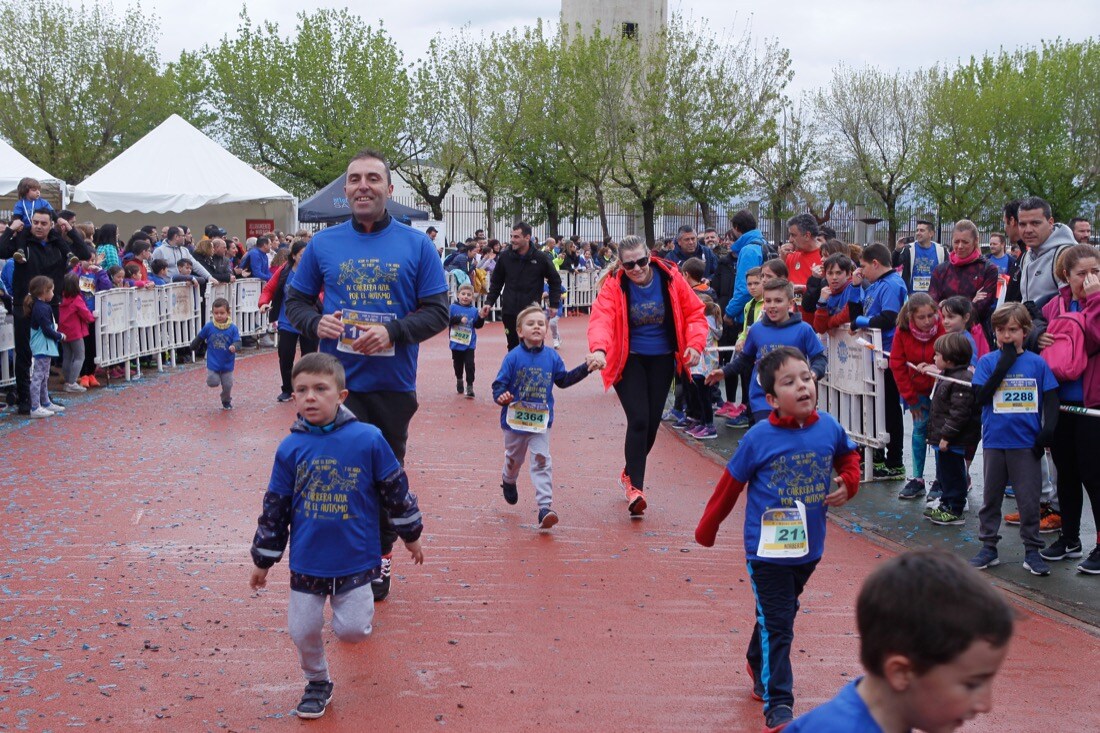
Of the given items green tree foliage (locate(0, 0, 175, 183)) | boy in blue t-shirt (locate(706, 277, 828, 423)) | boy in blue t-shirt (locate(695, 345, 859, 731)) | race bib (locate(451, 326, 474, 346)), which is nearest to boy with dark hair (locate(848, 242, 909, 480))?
boy in blue t-shirt (locate(706, 277, 828, 423))

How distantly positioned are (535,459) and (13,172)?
52.0ft

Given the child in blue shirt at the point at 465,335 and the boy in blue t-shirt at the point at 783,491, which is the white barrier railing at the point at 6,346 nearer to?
the child in blue shirt at the point at 465,335

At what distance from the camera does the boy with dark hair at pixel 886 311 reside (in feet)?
32.3

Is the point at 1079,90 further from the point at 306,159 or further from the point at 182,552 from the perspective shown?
the point at 182,552

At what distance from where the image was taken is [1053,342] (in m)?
7.21

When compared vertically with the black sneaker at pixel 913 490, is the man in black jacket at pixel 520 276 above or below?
above

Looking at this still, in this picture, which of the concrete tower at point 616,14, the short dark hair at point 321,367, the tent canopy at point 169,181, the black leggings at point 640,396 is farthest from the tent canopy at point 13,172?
the concrete tower at point 616,14

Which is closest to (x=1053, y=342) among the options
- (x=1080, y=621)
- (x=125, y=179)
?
(x=1080, y=621)

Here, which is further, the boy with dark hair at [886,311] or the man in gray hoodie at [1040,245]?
the boy with dark hair at [886,311]

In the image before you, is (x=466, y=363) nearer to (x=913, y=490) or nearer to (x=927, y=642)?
(x=913, y=490)

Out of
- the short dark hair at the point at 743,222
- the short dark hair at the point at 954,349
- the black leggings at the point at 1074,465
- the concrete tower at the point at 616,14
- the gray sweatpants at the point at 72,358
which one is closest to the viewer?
the black leggings at the point at 1074,465

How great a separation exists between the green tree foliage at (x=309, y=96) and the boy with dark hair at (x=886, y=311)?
3832 cm

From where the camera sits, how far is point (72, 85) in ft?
139

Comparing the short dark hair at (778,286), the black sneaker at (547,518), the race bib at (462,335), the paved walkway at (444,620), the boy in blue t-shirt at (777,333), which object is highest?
the short dark hair at (778,286)
